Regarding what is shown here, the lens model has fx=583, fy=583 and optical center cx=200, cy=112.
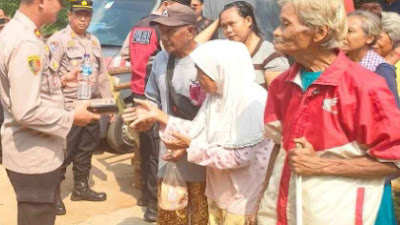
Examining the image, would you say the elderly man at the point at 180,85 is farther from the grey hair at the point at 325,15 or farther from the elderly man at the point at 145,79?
the grey hair at the point at 325,15

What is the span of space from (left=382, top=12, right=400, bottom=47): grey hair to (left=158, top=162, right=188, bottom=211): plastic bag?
6.48 feet

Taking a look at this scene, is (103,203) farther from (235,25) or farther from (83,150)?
(235,25)

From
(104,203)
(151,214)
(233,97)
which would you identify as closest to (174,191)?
(233,97)

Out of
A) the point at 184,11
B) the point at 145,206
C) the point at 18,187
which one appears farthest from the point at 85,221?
the point at 184,11

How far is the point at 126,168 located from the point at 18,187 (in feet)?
12.3

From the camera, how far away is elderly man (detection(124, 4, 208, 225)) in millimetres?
3877

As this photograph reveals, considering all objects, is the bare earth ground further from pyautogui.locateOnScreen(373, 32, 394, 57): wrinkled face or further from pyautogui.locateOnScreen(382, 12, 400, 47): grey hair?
pyautogui.locateOnScreen(382, 12, 400, 47): grey hair

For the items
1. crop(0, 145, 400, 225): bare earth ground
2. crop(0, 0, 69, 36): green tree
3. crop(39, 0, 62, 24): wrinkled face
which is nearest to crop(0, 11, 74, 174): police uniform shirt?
crop(39, 0, 62, 24): wrinkled face

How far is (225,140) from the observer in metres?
3.38

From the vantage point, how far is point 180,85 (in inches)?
152

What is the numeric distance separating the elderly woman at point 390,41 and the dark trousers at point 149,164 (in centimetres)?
206

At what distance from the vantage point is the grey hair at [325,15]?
2369 mm

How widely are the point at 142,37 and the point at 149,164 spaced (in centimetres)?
124

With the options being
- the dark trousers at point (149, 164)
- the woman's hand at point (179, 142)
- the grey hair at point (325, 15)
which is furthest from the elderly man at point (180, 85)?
the grey hair at point (325, 15)
